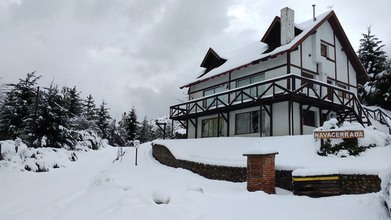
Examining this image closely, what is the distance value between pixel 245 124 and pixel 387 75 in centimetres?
1414

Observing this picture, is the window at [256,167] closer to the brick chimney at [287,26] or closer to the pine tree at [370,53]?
the brick chimney at [287,26]

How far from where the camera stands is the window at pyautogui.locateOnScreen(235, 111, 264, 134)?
22.2 meters

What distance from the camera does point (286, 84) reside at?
65.5ft

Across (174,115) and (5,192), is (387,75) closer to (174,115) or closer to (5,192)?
(174,115)

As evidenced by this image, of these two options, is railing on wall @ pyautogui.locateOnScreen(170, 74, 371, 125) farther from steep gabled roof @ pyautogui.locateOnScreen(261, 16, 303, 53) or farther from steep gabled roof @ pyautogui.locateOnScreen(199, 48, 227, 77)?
steep gabled roof @ pyautogui.locateOnScreen(199, 48, 227, 77)

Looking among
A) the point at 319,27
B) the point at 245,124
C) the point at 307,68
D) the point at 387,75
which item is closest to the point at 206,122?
the point at 245,124

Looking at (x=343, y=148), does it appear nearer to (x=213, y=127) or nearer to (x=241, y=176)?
(x=241, y=176)

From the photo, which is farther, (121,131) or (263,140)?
(121,131)

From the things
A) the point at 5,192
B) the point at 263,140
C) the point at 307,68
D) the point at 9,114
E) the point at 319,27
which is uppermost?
the point at 319,27

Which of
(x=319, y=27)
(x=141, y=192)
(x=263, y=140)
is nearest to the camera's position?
(x=141, y=192)

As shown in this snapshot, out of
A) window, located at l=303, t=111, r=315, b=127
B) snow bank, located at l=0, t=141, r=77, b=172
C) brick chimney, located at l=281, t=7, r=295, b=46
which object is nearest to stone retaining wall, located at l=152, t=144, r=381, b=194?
snow bank, located at l=0, t=141, r=77, b=172

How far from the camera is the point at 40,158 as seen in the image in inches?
828

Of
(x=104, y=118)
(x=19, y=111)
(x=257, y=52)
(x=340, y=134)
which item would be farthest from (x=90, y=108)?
(x=340, y=134)

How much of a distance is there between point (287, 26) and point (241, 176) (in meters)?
12.4
